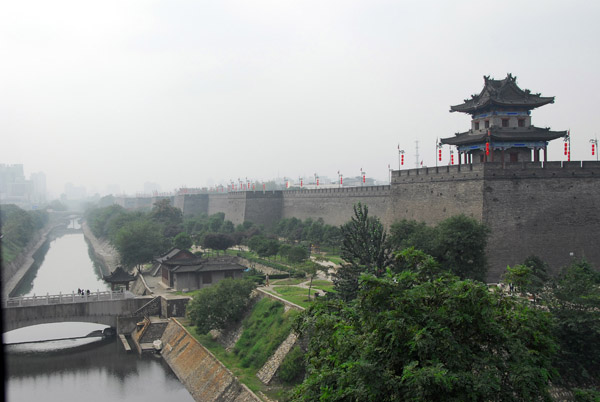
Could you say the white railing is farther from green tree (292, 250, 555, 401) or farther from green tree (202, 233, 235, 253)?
green tree (292, 250, 555, 401)

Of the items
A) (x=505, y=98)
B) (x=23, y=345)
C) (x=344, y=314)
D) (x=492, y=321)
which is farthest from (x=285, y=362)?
(x=505, y=98)

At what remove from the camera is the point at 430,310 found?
613cm

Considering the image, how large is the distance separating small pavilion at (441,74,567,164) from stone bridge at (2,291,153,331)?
12.3 m

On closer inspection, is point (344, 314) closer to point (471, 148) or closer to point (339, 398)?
point (339, 398)

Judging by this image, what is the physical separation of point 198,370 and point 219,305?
2.31 m

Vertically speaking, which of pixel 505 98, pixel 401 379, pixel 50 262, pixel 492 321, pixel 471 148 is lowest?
pixel 50 262

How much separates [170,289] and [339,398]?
53.6 ft

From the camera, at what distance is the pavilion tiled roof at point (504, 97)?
17.0 metres

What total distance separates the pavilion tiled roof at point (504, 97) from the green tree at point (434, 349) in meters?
11.6

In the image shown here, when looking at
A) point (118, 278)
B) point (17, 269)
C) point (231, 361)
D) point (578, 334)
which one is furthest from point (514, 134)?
point (17, 269)

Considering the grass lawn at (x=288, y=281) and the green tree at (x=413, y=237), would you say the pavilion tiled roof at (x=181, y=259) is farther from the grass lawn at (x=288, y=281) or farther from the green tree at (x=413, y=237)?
the green tree at (x=413, y=237)

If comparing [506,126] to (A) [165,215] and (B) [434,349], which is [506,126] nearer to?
(B) [434,349]

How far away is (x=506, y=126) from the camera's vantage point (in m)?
17.3

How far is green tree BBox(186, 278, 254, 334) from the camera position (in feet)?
52.0
